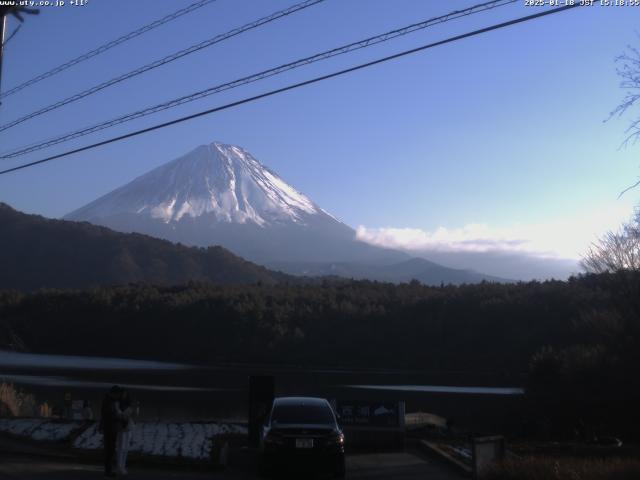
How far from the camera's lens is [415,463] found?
Result: 16.1 meters

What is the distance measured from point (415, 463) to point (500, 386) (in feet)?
172

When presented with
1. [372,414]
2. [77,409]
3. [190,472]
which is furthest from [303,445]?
[77,409]

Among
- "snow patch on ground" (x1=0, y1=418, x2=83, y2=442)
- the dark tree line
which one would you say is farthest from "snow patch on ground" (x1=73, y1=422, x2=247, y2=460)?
the dark tree line

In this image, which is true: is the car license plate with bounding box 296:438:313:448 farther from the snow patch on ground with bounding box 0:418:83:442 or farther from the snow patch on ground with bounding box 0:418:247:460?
the snow patch on ground with bounding box 0:418:83:442

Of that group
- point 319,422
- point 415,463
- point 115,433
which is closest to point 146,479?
point 115,433

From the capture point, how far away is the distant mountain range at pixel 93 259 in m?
144

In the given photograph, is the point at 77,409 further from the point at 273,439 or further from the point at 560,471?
the point at 560,471

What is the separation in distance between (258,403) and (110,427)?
3704 mm

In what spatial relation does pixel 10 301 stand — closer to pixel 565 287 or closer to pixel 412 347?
pixel 412 347

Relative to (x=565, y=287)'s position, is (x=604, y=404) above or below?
below

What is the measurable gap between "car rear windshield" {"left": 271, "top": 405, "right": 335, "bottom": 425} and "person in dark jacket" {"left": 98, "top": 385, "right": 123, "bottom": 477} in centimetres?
266

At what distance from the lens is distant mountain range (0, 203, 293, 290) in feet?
Answer: 474

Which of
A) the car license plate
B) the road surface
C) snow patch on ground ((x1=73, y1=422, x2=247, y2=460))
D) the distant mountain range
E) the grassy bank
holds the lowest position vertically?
the road surface

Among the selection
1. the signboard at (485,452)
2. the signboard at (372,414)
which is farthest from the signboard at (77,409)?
the signboard at (485,452)
